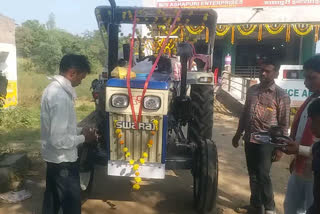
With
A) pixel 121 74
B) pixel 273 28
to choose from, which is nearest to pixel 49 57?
pixel 273 28

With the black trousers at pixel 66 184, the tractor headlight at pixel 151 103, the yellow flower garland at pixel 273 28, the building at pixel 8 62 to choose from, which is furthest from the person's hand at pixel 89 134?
the yellow flower garland at pixel 273 28

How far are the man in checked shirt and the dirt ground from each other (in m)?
0.55

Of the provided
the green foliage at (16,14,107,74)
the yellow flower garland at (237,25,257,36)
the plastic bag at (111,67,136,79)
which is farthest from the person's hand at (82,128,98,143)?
the green foliage at (16,14,107,74)

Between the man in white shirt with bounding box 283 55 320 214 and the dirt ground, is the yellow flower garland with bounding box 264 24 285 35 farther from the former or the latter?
the man in white shirt with bounding box 283 55 320 214

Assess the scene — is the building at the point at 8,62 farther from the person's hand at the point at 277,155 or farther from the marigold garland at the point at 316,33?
the marigold garland at the point at 316,33

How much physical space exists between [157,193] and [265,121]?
69.6 inches

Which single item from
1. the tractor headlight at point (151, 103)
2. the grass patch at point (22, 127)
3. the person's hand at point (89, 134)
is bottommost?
the grass patch at point (22, 127)

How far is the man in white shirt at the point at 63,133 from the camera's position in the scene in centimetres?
244

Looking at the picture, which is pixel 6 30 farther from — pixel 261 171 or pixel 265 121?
pixel 261 171

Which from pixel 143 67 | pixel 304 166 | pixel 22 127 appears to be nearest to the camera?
pixel 304 166

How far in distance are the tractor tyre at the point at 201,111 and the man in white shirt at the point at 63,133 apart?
2108 mm

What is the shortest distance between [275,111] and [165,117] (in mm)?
1218

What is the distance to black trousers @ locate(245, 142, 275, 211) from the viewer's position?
3.38m

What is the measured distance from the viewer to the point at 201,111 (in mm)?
4527
